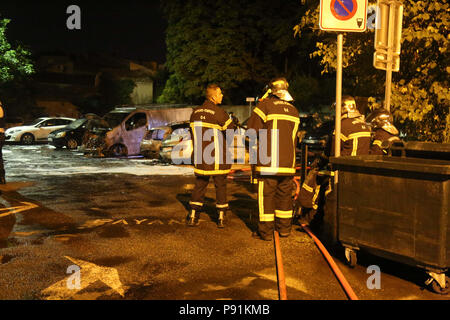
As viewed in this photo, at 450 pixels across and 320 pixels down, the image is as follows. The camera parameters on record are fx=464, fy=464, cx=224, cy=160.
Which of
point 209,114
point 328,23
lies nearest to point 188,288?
point 209,114

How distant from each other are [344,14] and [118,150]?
12575mm

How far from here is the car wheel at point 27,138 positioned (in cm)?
→ 2386

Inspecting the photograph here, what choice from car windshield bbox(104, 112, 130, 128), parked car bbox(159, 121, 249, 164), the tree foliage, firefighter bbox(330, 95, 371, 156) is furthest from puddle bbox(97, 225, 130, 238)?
the tree foliage

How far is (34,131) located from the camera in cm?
2414

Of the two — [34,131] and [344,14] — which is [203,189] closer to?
[344,14]

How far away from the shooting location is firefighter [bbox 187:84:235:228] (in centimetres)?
614

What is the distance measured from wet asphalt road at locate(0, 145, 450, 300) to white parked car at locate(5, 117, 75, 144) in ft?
53.3

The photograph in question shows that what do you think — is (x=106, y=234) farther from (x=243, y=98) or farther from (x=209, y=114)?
(x=243, y=98)

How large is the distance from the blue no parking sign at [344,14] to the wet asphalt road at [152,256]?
254 centimetres

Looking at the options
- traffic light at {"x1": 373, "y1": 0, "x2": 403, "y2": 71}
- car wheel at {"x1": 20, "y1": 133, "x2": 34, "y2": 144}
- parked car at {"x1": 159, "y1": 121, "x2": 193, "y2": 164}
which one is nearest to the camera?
traffic light at {"x1": 373, "y1": 0, "x2": 403, "y2": 71}

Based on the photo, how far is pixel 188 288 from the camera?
13.4ft

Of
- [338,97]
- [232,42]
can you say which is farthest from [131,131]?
[232,42]

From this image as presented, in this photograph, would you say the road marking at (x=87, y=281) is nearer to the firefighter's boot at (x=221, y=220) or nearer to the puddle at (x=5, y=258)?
the puddle at (x=5, y=258)

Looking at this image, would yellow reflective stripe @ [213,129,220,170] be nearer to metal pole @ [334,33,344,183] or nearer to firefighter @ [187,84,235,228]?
firefighter @ [187,84,235,228]
